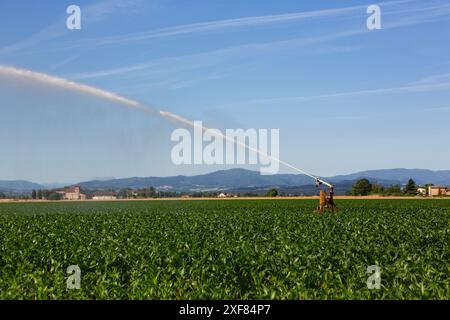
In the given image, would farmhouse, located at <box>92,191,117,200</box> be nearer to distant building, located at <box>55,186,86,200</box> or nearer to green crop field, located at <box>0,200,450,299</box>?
distant building, located at <box>55,186,86,200</box>

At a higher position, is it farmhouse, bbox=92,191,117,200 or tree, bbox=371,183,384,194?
tree, bbox=371,183,384,194

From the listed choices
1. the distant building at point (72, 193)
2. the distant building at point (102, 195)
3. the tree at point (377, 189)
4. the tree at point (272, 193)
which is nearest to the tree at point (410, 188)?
the tree at point (377, 189)

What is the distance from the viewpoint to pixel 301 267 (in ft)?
52.3

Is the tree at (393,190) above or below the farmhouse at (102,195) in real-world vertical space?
above

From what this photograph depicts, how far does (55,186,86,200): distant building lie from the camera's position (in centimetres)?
10594

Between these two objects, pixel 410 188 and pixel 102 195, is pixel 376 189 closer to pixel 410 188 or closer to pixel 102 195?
pixel 410 188

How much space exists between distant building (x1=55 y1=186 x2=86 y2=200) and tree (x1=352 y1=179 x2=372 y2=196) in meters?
51.3

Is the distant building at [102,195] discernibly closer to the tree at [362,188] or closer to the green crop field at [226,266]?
the tree at [362,188]

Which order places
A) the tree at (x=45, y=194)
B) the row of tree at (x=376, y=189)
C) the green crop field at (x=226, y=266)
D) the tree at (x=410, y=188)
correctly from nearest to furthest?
the green crop field at (x=226, y=266) → the row of tree at (x=376, y=189) → the tree at (x=45, y=194) → the tree at (x=410, y=188)

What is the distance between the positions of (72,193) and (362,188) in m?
55.4

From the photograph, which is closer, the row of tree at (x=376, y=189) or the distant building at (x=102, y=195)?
the distant building at (x=102, y=195)

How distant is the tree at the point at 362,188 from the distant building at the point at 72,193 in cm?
5129

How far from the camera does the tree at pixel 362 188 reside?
110750 millimetres

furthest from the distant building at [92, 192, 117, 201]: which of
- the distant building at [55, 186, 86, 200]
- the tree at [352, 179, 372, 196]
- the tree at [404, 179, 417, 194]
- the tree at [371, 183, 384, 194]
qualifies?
the tree at [404, 179, 417, 194]
